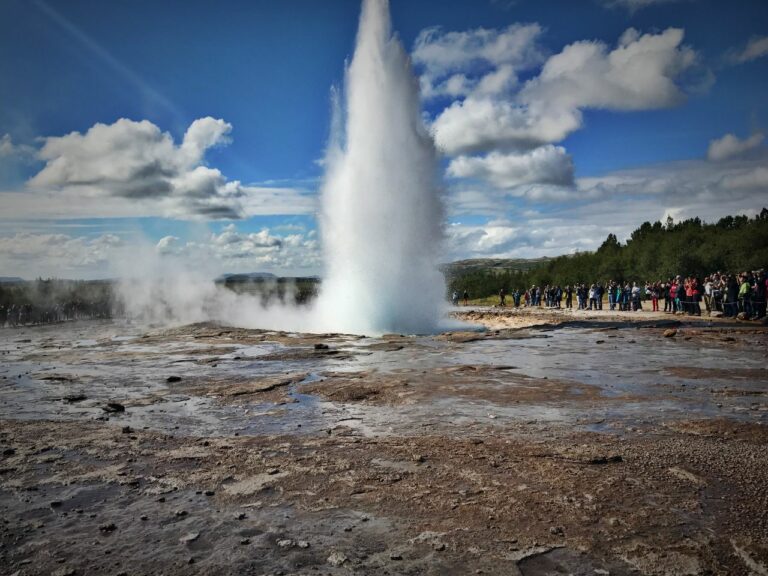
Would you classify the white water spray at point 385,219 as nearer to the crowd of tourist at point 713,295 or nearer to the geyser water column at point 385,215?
the geyser water column at point 385,215

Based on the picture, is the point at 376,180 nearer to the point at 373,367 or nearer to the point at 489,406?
the point at 373,367

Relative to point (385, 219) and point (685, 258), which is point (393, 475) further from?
point (685, 258)

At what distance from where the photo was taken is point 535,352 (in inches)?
549

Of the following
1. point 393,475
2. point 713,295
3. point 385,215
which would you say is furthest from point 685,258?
point 393,475

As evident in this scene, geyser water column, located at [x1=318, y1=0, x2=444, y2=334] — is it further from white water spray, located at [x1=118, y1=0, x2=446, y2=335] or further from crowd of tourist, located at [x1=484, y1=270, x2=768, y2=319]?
crowd of tourist, located at [x1=484, y1=270, x2=768, y2=319]

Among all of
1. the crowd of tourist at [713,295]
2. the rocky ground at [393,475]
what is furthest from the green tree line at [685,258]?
the rocky ground at [393,475]

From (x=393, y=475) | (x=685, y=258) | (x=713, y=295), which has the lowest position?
(x=393, y=475)

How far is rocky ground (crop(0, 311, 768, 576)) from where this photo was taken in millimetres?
3215

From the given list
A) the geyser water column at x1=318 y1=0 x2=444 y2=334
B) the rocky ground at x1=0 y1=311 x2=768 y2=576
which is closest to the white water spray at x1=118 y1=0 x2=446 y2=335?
the geyser water column at x1=318 y1=0 x2=444 y2=334

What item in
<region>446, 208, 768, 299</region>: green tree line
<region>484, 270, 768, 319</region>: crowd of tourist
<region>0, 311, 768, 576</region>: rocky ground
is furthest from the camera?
<region>446, 208, 768, 299</region>: green tree line

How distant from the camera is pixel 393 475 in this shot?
461 centimetres

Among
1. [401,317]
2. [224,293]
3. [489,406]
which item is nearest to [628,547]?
[489,406]

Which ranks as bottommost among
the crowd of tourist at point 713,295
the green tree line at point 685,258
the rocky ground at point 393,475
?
the rocky ground at point 393,475

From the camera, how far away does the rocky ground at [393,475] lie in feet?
10.5
